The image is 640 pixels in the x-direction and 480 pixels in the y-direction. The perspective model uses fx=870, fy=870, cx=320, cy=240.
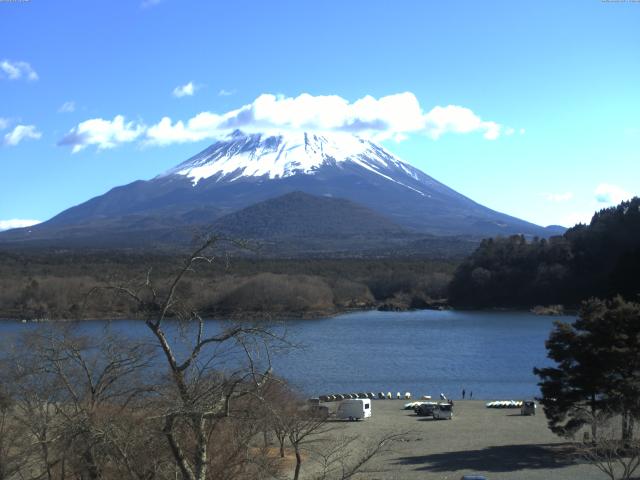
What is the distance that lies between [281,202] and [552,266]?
74288 millimetres

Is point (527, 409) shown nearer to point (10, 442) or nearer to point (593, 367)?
point (593, 367)

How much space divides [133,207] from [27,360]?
140 meters

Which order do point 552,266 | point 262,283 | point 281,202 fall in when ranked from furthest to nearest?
point 281,202, point 552,266, point 262,283

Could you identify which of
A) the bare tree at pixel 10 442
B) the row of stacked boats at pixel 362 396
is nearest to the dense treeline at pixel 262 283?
the row of stacked boats at pixel 362 396

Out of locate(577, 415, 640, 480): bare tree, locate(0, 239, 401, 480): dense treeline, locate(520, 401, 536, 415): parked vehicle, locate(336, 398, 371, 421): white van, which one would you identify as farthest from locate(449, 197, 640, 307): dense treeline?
locate(0, 239, 401, 480): dense treeline

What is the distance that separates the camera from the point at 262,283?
177ft

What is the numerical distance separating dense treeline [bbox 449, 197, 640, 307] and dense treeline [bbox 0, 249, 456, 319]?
16.4 feet

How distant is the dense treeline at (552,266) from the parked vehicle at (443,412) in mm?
32264

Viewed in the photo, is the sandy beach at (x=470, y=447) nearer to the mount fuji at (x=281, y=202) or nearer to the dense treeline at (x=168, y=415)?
the dense treeline at (x=168, y=415)

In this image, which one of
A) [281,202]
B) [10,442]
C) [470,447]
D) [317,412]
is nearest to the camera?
[10,442]

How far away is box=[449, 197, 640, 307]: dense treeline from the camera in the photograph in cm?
Answer: 5417

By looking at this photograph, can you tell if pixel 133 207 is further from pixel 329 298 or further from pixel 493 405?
pixel 493 405

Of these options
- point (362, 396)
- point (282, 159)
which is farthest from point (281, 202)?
point (362, 396)

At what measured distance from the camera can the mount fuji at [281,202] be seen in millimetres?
117438
